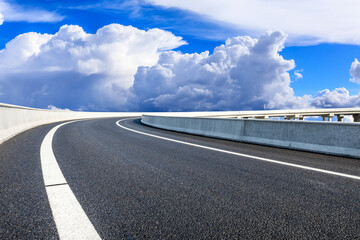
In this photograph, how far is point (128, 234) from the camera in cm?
250

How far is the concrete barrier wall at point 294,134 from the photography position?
784cm

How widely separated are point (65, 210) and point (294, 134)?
8096 millimetres

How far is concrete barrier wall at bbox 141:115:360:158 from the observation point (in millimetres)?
7836

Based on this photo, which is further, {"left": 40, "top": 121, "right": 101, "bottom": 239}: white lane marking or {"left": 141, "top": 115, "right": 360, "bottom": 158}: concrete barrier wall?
{"left": 141, "top": 115, "right": 360, "bottom": 158}: concrete barrier wall

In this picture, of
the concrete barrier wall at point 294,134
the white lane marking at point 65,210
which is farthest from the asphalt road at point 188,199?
the concrete barrier wall at point 294,134

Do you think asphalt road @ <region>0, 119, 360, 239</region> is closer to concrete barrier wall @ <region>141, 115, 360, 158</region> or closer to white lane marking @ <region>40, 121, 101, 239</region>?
white lane marking @ <region>40, 121, 101, 239</region>

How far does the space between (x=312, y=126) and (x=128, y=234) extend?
7.90m

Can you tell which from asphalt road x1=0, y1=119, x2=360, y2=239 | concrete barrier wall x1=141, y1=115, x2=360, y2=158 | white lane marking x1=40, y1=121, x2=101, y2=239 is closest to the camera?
white lane marking x1=40, y1=121, x2=101, y2=239

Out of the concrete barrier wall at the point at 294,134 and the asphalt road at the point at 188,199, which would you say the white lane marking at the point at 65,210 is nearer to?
the asphalt road at the point at 188,199

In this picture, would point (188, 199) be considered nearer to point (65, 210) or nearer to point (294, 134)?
point (65, 210)

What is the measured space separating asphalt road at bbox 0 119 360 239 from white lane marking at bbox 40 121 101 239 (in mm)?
71

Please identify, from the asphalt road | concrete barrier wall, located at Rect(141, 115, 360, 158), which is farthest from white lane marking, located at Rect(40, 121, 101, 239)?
concrete barrier wall, located at Rect(141, 115, 360, 158)

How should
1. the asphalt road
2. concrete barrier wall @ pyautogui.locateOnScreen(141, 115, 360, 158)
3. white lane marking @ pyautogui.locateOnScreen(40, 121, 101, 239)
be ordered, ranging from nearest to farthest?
white lane marking @ pyautogui.locateOnScreen(40, 121, 101, 239)
the asphalt road
concrete barrier wall @ pyautogui.locateOnScreen(141, 115, 360, 158)

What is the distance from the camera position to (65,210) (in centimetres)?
304
